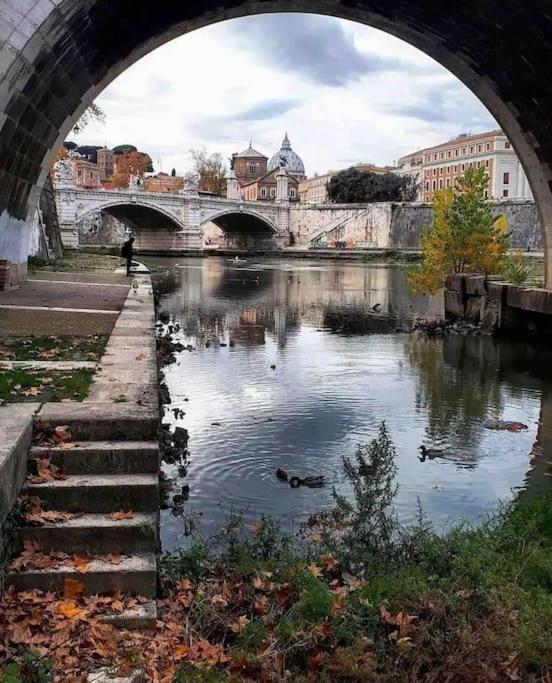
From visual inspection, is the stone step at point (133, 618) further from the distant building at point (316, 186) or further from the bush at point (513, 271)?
the distant building at point (316, 186)

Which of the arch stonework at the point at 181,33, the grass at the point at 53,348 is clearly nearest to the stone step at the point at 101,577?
the grass at the point at 53,348

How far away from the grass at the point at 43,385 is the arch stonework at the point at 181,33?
13.6 ft

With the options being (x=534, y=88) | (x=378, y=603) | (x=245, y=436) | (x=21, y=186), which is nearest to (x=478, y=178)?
(x=534, y=88)

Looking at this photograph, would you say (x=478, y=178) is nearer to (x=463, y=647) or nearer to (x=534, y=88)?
(x=534, y=88)

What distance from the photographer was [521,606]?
4.19 m

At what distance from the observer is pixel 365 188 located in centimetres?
8700

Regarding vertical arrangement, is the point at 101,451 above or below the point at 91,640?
above

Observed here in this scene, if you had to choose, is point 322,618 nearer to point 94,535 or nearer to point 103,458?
point 94,535

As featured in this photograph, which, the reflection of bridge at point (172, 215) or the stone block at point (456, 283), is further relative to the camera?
the reflection of bridge at point (172, 215)

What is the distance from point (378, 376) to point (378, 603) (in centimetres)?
871

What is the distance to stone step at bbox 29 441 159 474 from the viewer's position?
4.59 m

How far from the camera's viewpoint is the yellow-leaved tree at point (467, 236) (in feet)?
64.5

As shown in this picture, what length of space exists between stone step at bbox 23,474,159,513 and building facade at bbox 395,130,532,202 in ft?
285

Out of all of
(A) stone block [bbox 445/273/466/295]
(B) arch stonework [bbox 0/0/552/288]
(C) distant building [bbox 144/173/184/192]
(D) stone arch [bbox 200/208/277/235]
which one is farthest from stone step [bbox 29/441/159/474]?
(C) distant building [bbox 144/173/184/192]
